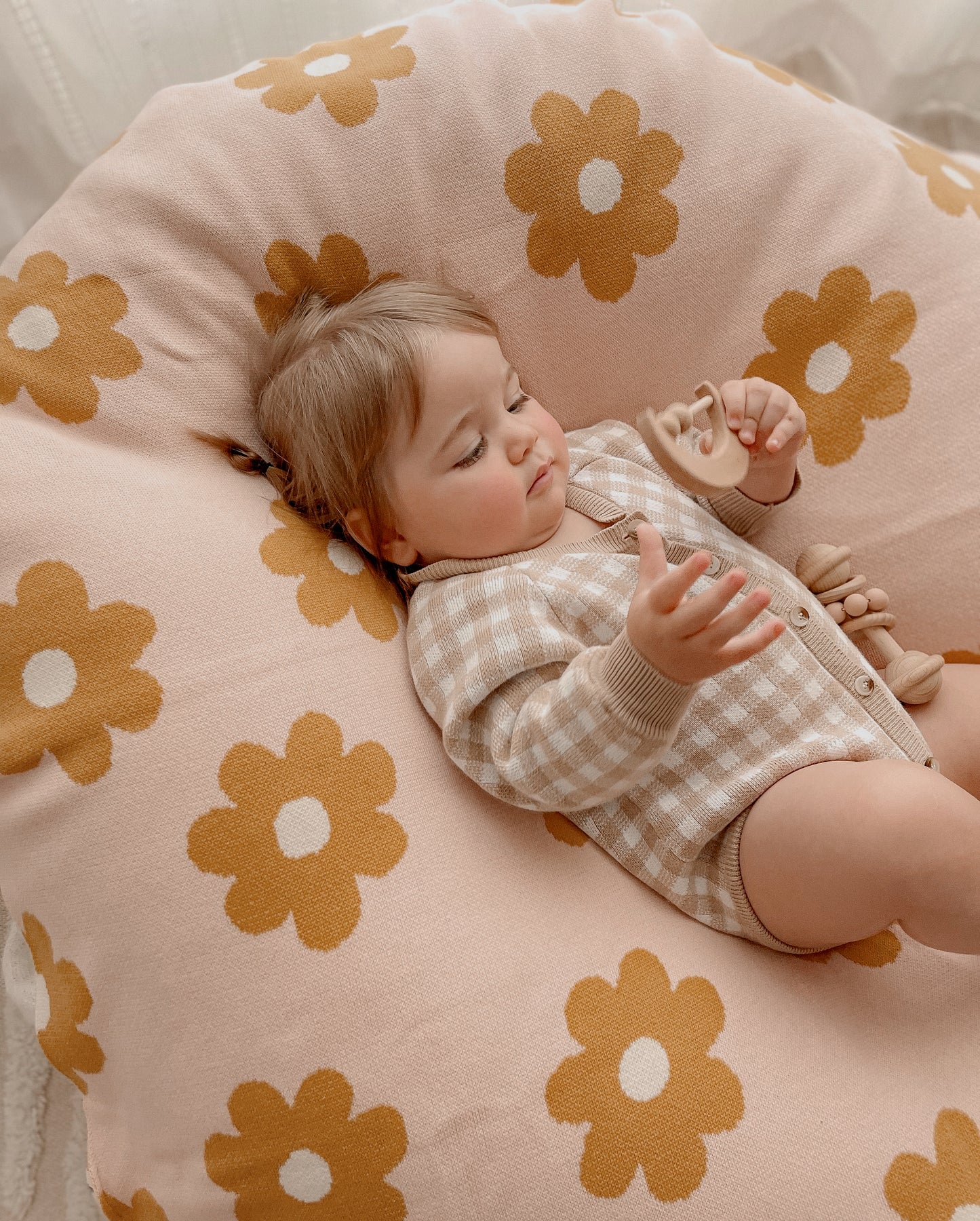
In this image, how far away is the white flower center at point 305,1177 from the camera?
0.86 metres

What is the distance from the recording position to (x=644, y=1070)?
2.92 feet

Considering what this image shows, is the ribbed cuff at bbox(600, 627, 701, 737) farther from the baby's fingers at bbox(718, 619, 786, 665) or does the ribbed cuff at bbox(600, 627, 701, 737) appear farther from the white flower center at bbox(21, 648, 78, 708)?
the white flower center at bbox(21, 648, 78, 708)

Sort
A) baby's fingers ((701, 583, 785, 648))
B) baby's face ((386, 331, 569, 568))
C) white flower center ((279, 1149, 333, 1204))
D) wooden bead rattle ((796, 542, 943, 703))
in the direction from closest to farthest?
baby's fingers ((701, 583, 785, 648)) < white flower center ((279, 1149, 333, 1204)) < baby's face ((386, 331, 569, 568)) < wooden bead rattle ((796, 542, 943, 703))

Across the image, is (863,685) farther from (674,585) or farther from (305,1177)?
(305,1177)

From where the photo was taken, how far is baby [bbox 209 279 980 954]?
88 cm

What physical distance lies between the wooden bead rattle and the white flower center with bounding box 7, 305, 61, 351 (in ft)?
2.79

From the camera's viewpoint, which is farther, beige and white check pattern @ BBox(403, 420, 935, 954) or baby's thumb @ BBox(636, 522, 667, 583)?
beige and white check pattern @ BBox(403, 420, 935, 954)

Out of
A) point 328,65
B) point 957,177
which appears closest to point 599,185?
point 328,65

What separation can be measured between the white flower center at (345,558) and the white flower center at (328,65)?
514 mm

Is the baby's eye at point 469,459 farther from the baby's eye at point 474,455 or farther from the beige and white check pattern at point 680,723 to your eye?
the beige and white check pattern at point 680,723

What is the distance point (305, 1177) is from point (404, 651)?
495mm

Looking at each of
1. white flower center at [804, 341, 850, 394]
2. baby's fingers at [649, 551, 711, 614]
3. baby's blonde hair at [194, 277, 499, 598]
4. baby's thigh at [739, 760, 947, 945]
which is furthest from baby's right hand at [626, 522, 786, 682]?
white flower center at [804, 341, 850, 394]

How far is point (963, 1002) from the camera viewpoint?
0.99m

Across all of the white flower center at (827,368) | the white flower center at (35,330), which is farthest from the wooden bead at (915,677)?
the white flower center at (35,330)
